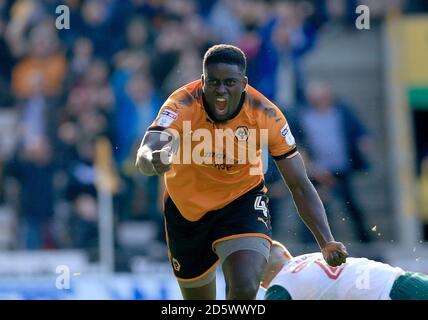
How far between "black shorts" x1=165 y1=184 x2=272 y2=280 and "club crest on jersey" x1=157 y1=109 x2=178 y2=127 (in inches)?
29.7

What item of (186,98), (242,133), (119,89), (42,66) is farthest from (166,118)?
(42,66)

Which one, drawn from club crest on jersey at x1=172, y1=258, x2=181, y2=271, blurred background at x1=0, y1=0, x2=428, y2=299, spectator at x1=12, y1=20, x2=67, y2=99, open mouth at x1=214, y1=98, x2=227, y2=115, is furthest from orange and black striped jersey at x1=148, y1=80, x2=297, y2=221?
spectator at x1=12, y1=20, x2=67, y2=99

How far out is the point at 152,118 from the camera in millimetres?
12273

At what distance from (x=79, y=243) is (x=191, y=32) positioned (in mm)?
2782

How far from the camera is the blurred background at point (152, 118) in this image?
11961 millimetres

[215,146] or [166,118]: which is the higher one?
[166,118]

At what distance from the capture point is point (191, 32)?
1338cm

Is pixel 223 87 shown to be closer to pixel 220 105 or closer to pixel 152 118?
pixel 220 105

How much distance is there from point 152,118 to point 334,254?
5069 millimetres

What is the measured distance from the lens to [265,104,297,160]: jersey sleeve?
7762 millimetres

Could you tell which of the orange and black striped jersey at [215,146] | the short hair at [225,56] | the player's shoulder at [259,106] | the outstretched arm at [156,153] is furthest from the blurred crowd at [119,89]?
the outstretched arm at [156,153]

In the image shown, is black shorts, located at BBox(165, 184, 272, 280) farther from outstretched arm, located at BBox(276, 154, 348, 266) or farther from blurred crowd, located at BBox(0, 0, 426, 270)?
blurred crowd, located at BBox(0, 0, 426, 270)

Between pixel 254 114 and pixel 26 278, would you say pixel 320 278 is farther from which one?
pixel 26 278

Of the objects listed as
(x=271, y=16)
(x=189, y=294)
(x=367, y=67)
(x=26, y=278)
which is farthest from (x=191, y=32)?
(x=189, y=294)
